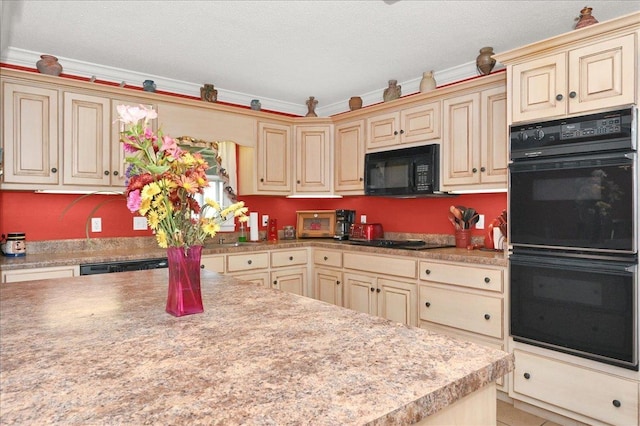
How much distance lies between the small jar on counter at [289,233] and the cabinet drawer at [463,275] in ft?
6.16

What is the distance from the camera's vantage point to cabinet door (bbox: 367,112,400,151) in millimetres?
3803

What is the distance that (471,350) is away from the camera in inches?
38.5

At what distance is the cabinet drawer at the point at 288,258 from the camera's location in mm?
3955

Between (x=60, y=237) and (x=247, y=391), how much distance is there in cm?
335

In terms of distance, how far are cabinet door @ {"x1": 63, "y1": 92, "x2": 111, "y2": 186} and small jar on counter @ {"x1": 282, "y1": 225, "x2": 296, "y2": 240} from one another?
193cm

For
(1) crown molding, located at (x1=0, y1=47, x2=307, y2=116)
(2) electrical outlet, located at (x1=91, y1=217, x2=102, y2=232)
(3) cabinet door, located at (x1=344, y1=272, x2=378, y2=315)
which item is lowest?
(3) cabinet door, located at (x1=344, y1=272, x2=378, y2=315)

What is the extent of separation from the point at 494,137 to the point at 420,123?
0.70 m

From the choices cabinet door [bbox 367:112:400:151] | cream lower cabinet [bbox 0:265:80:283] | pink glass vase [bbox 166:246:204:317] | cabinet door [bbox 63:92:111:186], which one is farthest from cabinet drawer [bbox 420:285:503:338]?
cabinet door [bbox 63:92:111:186]

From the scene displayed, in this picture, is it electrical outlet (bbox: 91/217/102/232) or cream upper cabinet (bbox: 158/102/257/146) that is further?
cream upper cabinet (bbox: 158/102/257/146)

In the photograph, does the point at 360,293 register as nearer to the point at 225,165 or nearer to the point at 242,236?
the point at 242,236

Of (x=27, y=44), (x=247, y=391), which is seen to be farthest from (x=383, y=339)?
(x=27, y=44)

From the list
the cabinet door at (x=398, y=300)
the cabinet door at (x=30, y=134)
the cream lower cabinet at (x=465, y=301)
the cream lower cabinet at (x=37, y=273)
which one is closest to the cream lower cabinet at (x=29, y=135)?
the cabinet door at (x=30, y=134)

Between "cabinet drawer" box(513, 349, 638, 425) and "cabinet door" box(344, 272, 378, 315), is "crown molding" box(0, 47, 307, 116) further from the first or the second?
"cabinet drawer" box(513, 349, 638, 425)

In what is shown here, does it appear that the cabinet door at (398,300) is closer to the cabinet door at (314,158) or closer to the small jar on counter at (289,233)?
the cabinet door at (314,158)
